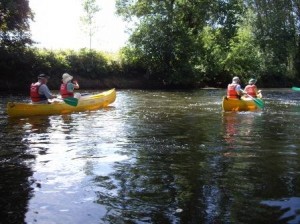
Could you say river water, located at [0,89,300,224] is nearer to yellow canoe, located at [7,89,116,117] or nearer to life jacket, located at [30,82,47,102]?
yellow canoe, located at [7,89,116,117]

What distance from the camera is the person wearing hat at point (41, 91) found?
42.4ft

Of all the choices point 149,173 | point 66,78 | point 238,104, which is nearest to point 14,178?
point 149,173

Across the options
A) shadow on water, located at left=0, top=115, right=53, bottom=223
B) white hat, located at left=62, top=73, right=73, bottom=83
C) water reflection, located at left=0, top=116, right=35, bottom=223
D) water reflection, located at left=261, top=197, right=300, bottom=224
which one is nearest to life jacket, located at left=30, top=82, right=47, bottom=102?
white hat, located at left=62, top=73, right=73, bottom=83

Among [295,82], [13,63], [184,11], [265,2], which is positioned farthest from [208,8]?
[13,63]

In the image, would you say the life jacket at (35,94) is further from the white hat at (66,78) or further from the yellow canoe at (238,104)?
the yellow canoe at (238,104)

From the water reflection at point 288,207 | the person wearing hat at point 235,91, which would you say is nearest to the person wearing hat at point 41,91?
the person wearing hat at point 235,91

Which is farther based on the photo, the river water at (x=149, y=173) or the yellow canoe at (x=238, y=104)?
the yellow canoe at (x=238, y=104)

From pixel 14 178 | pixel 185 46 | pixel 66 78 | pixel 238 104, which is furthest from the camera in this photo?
pixel 185 46

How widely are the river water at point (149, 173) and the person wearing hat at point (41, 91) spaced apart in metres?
2.24

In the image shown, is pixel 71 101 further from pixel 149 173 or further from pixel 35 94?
pixel 149 173

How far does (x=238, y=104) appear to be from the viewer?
1475cm

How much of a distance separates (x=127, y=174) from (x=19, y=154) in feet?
7.87

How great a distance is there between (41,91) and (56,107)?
73 cm

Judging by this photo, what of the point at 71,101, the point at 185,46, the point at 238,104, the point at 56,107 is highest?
the point at 185,46
